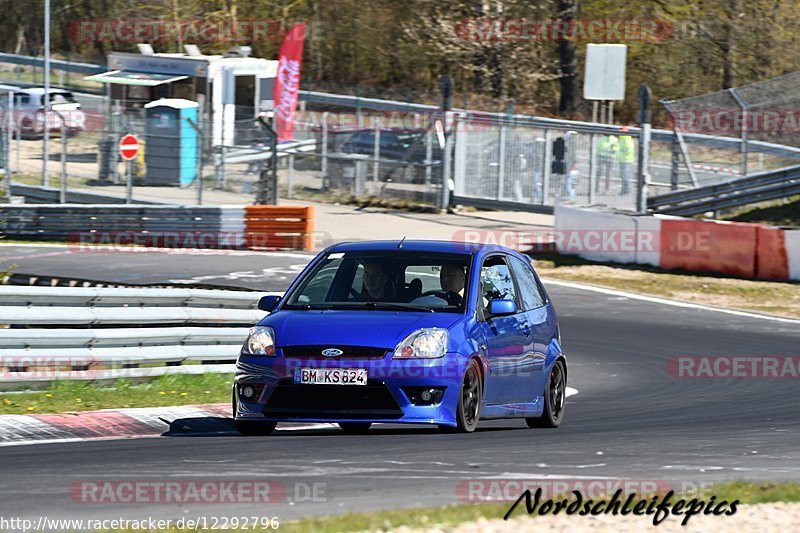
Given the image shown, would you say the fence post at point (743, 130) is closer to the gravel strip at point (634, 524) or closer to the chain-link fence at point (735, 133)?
the chain-link fence at point (735, 133)

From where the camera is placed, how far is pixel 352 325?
28.3ft

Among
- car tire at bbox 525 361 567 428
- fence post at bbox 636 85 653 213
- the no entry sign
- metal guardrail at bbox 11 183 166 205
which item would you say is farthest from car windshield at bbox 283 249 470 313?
metal guardrail at bbox 11 183 166 205

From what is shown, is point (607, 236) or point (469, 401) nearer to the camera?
point (469, 401)

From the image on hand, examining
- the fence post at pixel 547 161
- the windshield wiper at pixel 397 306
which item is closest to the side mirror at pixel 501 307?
the windshield wiper at pixel 397 306

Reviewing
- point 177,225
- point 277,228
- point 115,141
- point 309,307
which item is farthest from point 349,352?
point 115,141

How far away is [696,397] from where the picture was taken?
1288cm

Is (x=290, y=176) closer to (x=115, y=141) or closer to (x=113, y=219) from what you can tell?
(x=115, y=141)

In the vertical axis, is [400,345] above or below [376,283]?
below

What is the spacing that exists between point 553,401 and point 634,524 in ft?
13.7

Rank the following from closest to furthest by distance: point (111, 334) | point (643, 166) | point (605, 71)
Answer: point (111, 334) → point (643, 166) → point (605, 71)

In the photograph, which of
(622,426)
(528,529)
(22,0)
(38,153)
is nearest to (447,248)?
(622,426)

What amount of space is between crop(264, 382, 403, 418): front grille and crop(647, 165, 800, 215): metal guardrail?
21016mm

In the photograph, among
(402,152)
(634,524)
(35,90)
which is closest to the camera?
(634,524)

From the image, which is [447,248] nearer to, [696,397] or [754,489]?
[754,489]
